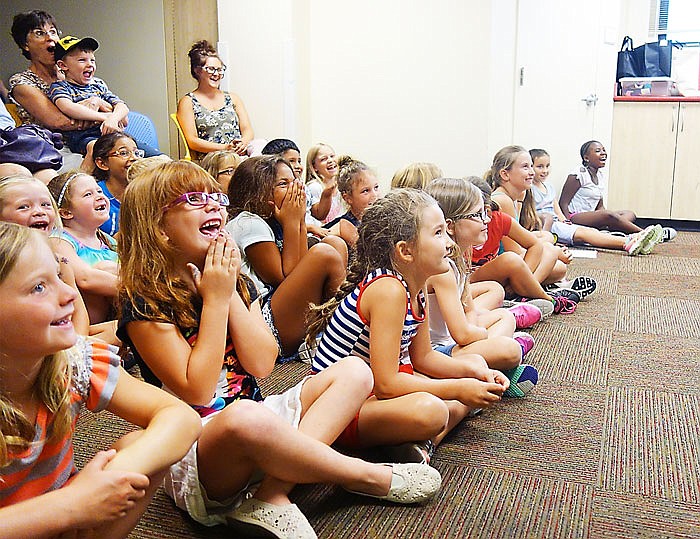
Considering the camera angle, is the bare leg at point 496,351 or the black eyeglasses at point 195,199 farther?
the bare leg at point 496,351

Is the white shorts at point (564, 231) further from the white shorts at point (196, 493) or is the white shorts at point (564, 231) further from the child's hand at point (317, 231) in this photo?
the white shorts at point (196, 493)

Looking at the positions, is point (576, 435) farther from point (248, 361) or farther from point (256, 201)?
point (256, 201)

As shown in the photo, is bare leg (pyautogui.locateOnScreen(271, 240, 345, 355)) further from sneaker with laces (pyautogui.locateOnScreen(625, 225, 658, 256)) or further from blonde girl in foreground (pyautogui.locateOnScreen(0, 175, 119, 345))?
sneaker with laces (pyautogui.locateOnScreen(625, 225, 658, 256))

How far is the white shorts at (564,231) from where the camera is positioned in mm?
4746

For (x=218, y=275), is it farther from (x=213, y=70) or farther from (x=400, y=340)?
(x=213, y=70)

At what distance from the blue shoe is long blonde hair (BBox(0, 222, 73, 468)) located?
4.31 feet

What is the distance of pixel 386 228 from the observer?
1.77 metres

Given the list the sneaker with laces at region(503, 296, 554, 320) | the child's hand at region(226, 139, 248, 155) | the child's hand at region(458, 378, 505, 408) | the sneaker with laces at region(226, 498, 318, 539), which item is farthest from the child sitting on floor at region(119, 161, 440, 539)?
the child's hand at region(226, 139, 248, 155)

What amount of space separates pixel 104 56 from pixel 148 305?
13.0 feet

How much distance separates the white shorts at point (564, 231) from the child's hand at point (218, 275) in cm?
362

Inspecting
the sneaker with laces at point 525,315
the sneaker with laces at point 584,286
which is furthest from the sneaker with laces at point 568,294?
the sneaker with laces at point 525,315

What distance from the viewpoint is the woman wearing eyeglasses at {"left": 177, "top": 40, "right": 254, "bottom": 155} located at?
163 inches

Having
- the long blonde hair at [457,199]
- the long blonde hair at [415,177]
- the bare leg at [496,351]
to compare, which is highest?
the long blonde hair at [457,199]

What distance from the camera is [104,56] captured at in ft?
16.1
